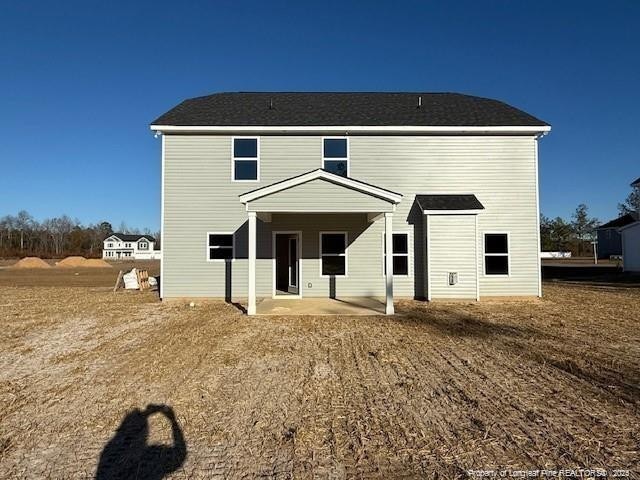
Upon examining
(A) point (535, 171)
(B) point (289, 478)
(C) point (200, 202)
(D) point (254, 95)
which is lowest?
(B) point (289, 478)

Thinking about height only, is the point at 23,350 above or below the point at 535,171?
below

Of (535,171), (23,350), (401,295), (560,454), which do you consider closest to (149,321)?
(23,350)

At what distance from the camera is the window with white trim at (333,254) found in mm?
14508

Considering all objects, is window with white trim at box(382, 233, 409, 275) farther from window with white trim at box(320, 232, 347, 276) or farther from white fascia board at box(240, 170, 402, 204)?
white fascia board at box(240, 170, 402, 204)

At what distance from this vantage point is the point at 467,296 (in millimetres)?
13633

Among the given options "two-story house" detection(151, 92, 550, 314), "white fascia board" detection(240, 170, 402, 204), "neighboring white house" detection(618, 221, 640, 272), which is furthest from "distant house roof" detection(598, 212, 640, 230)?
"white fascia board" detection(240, 170, 402, 204)

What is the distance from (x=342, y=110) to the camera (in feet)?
51.1

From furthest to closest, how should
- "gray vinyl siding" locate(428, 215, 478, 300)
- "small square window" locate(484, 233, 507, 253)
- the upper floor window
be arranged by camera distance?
1. the upper floor window
2. "small square window" locate(484, 233, 507, 253)
3. "gray vinyl siding" locate(428, 215, 478, 300)

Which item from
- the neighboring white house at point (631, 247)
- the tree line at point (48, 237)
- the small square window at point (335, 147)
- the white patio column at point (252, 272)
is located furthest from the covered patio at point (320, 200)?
the tree line at point (48, 237)

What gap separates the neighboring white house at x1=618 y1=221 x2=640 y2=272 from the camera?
26.9m

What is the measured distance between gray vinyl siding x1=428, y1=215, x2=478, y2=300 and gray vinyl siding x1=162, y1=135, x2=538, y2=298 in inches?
24.6

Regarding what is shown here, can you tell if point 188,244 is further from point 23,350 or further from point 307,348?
point 307,348

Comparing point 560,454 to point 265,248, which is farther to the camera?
point 265,248

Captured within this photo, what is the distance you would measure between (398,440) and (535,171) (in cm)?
1311
